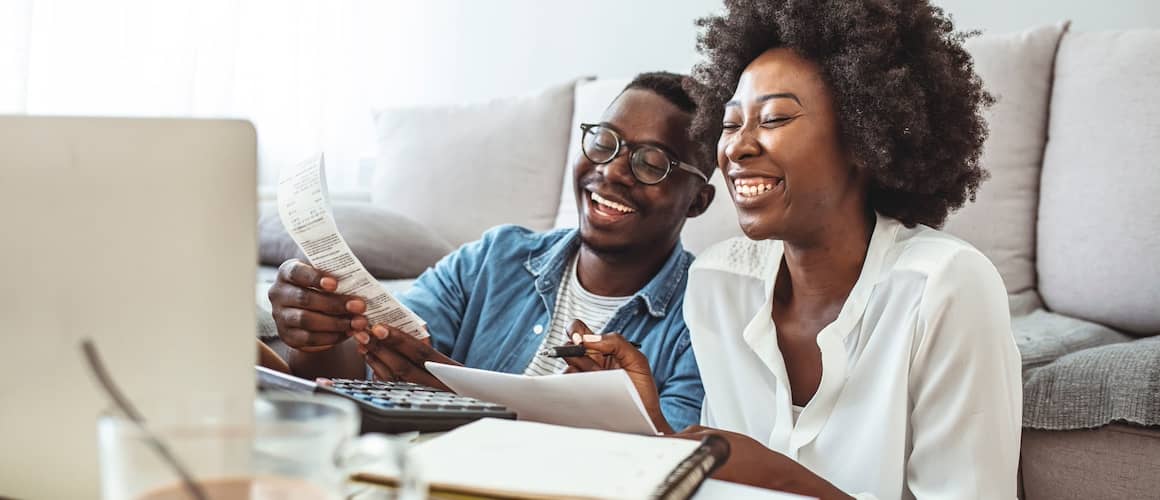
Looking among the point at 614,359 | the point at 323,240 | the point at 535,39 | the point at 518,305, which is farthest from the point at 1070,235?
the point at 535,39

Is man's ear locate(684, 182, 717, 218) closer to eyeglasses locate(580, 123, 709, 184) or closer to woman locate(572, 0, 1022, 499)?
Answer: eyeglasses locate(580, 123, 709, 184)

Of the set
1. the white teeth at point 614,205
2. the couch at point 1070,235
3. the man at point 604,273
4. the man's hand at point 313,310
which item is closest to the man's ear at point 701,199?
the man at point 604,273

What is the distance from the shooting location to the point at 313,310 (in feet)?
4.13

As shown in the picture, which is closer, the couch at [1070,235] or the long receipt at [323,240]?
the long receipt at [323,240]

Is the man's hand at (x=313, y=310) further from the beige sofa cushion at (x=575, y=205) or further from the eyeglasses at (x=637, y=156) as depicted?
the beige sofa cushion at (x=575, y=205)

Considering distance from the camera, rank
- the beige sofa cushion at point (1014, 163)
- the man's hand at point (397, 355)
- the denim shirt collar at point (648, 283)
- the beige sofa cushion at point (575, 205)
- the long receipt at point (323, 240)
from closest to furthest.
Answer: the long receipt at point (323, 240), the man's hand at point (397, 355), the denim shirt collar at point (648, 283), the beige sofa cushion at point (1014, 163), the beige sofa cushion at point (575, 205)

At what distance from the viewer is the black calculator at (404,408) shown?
0.80 metres

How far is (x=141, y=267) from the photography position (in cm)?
55

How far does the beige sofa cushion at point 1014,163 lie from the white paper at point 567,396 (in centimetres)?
142

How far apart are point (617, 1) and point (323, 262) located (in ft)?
7.02

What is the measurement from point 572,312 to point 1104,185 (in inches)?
42.5

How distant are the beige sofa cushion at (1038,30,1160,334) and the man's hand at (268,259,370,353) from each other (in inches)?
56.8

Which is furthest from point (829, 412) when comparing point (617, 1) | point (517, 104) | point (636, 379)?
point (617, 1)

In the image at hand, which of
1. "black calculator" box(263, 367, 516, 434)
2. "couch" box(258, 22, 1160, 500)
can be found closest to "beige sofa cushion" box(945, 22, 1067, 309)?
"couch" box(258, 22, 1160, 500)
